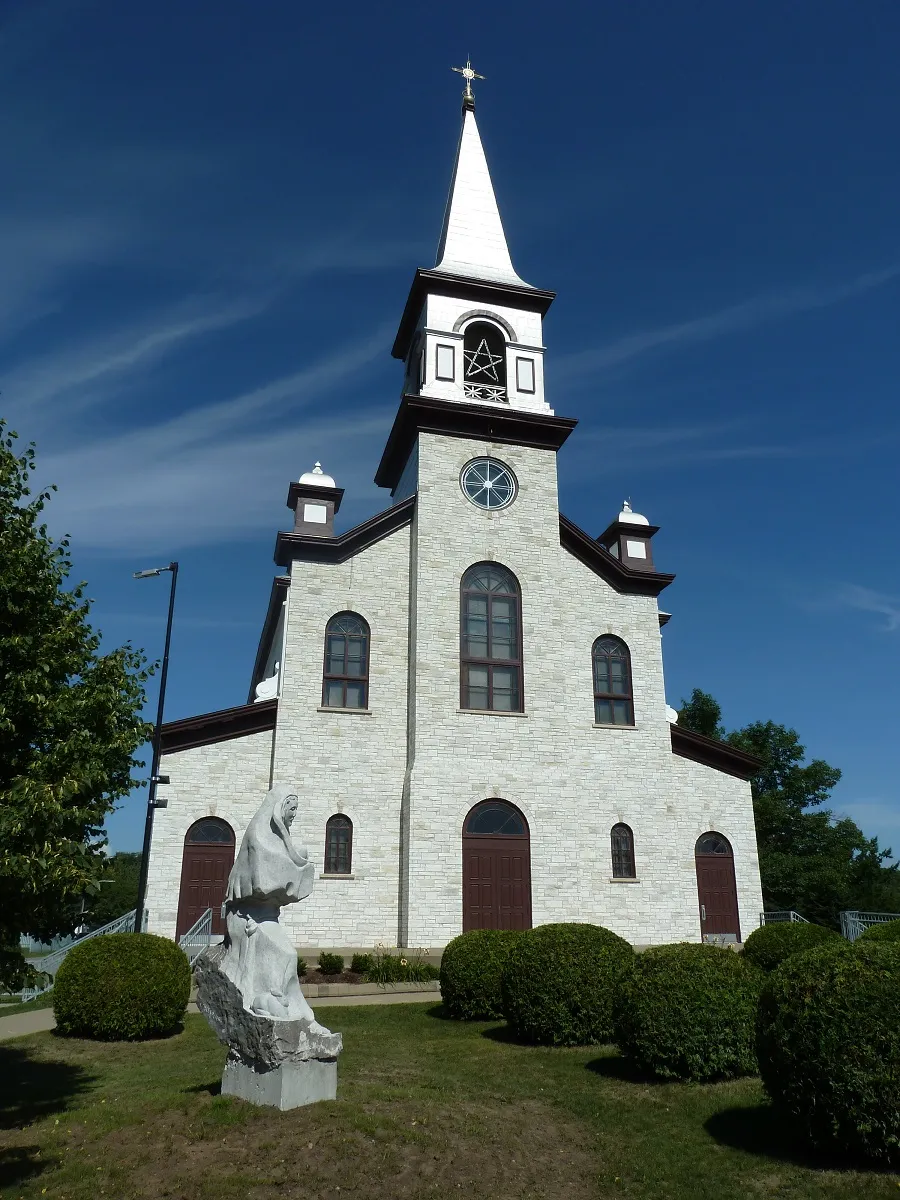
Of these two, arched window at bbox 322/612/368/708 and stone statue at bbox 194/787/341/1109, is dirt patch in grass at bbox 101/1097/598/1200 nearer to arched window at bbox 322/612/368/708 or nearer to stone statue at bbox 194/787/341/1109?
stone statue at bbox 194/787/341/1109

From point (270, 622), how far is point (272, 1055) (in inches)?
942

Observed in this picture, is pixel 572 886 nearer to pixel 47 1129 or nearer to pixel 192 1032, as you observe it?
pixel 192 1032

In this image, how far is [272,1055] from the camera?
8.84 metres

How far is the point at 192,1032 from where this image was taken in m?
15.0

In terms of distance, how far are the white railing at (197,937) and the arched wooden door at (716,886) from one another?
13.6 metres

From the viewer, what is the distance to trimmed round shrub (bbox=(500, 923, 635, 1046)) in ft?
42.4

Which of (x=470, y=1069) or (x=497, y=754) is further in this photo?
(x=497, y=754)

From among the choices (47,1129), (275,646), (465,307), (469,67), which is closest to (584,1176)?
(47,1129)

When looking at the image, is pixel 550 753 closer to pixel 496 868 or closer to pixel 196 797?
pixel 496 868

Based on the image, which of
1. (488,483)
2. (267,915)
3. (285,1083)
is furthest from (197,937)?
(488,483)

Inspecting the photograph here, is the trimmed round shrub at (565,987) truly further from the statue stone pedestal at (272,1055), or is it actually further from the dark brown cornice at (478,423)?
the dark brown cornice at (478,423)

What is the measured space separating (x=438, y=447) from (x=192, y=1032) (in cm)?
1777

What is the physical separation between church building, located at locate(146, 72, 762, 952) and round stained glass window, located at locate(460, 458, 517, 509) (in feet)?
0.20

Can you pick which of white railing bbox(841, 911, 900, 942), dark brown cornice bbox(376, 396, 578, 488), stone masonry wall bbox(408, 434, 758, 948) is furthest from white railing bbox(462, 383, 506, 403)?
white railing bbox(841, 911, 900, 942)
